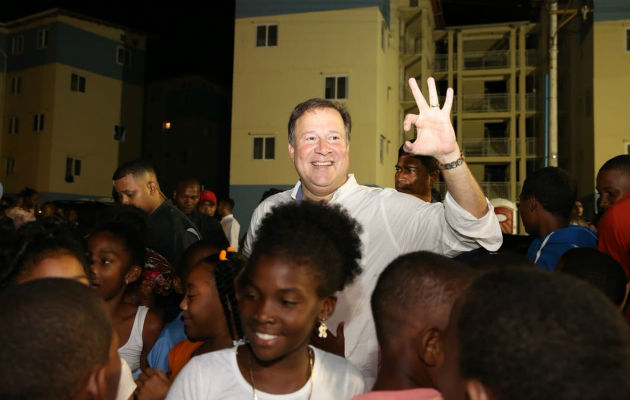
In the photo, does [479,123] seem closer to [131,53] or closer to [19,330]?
[131,53]

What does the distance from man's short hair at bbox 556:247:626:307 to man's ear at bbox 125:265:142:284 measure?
261 centimetres

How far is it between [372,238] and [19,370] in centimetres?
174

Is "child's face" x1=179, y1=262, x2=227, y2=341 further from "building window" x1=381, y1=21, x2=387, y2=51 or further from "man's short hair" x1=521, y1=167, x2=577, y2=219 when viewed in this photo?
"building window" x1=381, y1=21, x2=387, y2=51

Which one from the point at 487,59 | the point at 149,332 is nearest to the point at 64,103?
the point at 487,59

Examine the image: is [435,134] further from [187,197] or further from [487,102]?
[487,102]

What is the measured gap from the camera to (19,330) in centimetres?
146

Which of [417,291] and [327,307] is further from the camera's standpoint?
[327,307]

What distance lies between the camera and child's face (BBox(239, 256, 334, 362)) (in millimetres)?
2119

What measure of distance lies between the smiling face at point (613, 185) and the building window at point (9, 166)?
30.0 metres

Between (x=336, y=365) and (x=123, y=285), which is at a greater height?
(x=123, y=285)

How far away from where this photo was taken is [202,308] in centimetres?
305

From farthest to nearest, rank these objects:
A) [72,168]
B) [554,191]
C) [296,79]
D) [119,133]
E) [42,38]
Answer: [119,133] → [42,38] → [72,168] → [296,79] → [554,191]

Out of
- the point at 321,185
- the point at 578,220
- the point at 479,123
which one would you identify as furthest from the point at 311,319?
the point at 479,123

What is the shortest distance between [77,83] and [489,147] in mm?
21037
